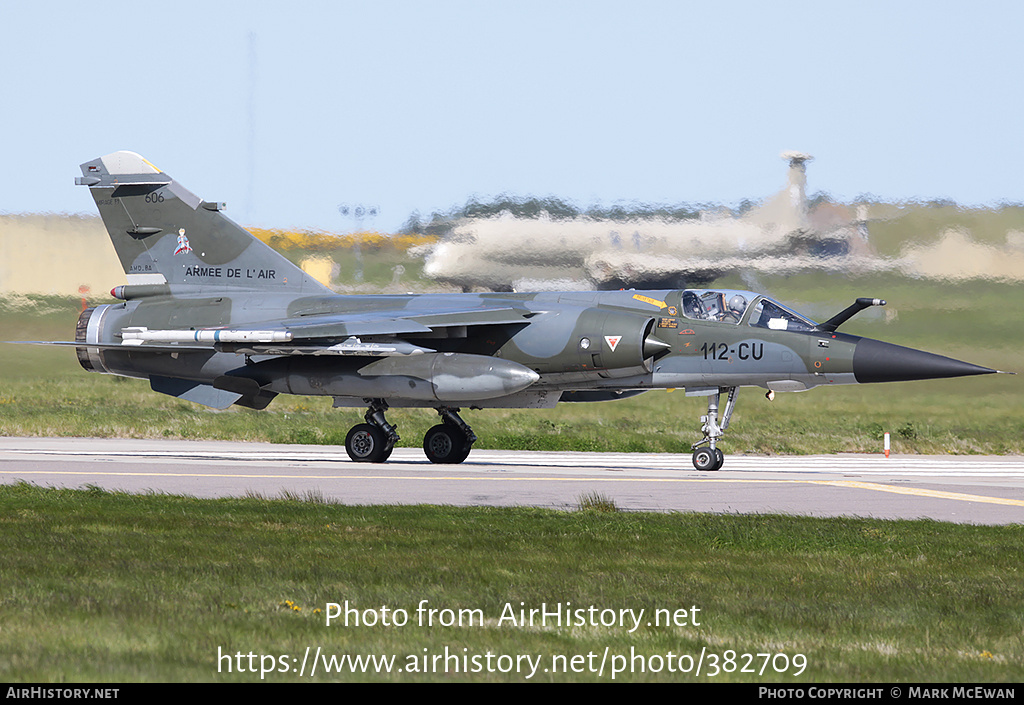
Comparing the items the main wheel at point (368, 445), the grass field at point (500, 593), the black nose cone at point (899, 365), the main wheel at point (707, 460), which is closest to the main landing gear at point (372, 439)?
the main wheel at point (368, 445)

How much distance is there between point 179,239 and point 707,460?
1084 centimetres

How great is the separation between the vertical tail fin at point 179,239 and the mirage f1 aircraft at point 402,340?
27 millimetres

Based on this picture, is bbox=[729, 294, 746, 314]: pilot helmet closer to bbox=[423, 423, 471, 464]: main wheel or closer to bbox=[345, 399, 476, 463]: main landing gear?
bbox=[345, 399, 476, 463]: main landing gear

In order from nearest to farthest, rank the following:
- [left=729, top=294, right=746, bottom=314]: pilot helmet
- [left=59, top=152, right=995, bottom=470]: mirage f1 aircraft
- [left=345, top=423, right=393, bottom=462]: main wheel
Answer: [left=59, top=152, right=995, bottom=470]: mirage f1 aircraft → [left=729, top=294, right=746, bottom=314]: pilot helmet → [left=345, top=423, right=393, bottom=462]: main wheel

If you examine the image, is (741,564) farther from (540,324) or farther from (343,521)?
(540,324)

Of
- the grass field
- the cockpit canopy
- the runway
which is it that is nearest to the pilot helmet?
the cockpit canopy

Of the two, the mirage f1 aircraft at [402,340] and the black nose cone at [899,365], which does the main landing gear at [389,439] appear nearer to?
the mirage f1 aircraft at [402,340]

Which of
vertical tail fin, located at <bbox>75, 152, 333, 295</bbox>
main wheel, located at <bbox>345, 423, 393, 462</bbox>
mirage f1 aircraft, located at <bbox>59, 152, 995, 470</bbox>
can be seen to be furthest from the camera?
vertical tail fin, located at <bbox>75, 152, 333, 295</bbox>

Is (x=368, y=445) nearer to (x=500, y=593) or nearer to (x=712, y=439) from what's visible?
(x=712, y=439)

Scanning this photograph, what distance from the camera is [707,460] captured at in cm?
1994

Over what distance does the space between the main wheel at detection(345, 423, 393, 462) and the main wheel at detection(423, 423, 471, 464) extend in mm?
778

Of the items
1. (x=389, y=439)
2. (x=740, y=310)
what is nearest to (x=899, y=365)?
(x=740, y=310)

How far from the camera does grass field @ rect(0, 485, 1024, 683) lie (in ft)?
19.6
